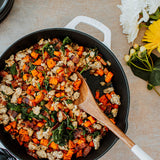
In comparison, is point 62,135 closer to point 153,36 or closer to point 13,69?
point 13,69

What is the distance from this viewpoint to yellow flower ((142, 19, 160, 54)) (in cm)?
180

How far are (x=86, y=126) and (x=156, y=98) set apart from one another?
27.1 inches

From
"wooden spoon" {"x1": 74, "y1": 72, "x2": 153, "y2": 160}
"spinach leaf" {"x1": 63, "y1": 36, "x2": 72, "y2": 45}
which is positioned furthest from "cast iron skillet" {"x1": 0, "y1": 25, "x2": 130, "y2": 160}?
"wooden spoon" {"x1": 74, "y1": 72, "x2": 153, "y2": 160}

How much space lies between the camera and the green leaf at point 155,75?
1863 millimetres

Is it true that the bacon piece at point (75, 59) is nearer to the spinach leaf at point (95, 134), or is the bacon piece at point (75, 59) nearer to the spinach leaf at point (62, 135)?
the spinach leaf at point (62, 135)

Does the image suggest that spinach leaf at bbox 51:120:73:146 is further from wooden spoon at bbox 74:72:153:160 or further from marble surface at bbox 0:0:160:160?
marble surface at bbox 0:0:160:160

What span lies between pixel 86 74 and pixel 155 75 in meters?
0.59

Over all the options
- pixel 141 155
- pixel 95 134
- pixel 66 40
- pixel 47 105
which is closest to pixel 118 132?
pixel 141 155

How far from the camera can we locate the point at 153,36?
1.85 meters

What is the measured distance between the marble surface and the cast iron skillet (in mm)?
142

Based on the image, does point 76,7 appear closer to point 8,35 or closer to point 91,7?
point 91,7

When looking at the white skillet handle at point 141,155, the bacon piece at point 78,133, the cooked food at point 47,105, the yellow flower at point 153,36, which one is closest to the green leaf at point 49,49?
the cooked food at point 47,105

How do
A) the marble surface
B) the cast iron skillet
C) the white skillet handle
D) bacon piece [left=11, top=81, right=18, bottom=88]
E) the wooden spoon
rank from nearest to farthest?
the white skillet handle
the wooden spoon
the cast iron skillet
bacon piece [left=11, top=81, right=18, bottom=88]
the marble surface

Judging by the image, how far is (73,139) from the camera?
1.81 m
